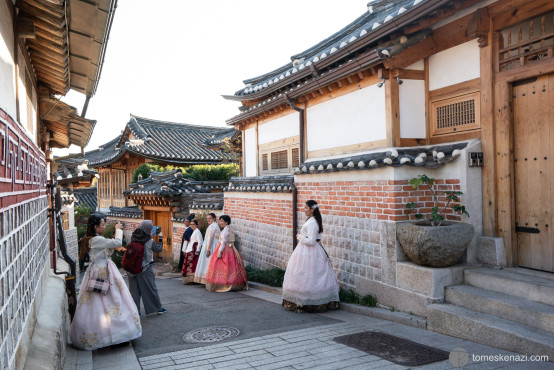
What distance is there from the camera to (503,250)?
20.0 feet

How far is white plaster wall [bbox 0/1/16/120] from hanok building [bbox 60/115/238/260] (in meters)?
11.8

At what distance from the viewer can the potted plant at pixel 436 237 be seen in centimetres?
581

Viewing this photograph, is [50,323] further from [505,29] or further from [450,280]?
[505,29]

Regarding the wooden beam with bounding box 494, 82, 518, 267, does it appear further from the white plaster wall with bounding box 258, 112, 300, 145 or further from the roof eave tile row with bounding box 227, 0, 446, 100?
the white plaster wall with bounding box 258, 112, 300, 145

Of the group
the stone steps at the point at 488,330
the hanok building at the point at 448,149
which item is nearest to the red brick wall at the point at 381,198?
the hanok building at the point at 448,149

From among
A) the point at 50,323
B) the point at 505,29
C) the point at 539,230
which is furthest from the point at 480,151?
the point at 50,323

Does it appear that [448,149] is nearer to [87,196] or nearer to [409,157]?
[409,157]

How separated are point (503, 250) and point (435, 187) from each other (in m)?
1.33

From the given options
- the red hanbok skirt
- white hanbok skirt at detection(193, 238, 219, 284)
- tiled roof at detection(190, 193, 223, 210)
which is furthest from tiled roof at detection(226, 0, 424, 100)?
white hanbok skirt at detection(193, 238, 219, 284)

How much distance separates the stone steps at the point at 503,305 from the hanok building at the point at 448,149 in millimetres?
25

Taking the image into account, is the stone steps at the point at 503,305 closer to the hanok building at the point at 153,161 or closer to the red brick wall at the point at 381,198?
the red brick wall at the point at 381,198

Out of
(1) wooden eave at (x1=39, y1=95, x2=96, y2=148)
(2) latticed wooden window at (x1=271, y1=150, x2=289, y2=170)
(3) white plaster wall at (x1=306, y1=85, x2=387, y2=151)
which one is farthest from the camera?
(2) latticed wooden window at (x1=271, y1=150, x2=289, y2=170)

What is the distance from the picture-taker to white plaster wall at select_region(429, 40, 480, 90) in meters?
6.53

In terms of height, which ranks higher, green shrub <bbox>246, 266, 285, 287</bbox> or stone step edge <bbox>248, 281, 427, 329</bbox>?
stone step edge <bbox>248, 281, 427, 329</bbox>
